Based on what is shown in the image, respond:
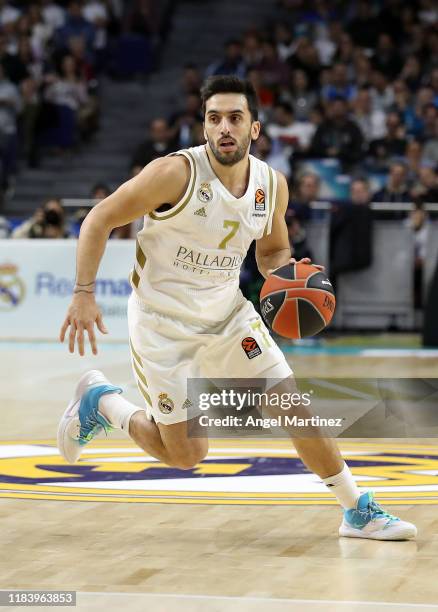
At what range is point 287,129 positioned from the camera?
17203 millimetres

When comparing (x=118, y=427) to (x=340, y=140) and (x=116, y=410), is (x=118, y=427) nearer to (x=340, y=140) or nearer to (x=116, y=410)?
(x=116, y=410)

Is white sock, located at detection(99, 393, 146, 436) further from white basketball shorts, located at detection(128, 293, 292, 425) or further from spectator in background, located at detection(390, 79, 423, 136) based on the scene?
spectator in background, located at detection(390, 79, 423, 136)

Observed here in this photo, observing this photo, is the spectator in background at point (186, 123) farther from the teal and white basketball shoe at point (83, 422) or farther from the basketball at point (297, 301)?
the basketball at point (297, 301)

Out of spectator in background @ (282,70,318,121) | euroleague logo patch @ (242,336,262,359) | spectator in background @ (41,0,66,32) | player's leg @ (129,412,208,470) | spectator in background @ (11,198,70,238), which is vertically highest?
spectator in background @ (41,0,66,32)

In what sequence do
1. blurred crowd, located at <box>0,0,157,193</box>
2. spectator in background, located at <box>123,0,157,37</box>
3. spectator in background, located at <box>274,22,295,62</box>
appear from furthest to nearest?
spectator in background, located at <box>123,0,157,37</box> < spectator in background, located at <box>274,22,295,62</box> < blurred crowd, located at <box>0,0,157,193</box>

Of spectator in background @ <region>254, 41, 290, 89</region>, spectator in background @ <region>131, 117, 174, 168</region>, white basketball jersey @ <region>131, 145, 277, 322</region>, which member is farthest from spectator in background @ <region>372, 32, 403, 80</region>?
white basketball jersey @ <region>131, 145, 277, 322</region>

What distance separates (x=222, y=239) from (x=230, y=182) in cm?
28

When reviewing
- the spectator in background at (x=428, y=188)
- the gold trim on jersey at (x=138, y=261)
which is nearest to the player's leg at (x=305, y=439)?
the gold trim on jersey at (x=138, y=261)

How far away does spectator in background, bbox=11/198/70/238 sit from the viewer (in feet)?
47.6

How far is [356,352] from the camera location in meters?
13.4

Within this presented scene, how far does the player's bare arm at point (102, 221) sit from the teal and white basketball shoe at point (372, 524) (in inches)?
52.9

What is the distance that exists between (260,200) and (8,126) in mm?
14200

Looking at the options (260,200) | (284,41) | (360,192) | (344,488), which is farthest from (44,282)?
(344,488)

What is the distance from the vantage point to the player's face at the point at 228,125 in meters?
5.37
